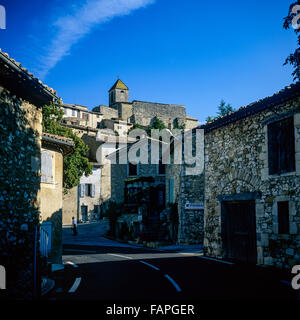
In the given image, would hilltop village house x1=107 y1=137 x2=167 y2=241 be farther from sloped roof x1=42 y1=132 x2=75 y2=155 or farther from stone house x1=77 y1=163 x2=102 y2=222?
sloped roof x1=42 y1=132 x2=75 y2=155

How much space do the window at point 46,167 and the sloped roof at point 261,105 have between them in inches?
287

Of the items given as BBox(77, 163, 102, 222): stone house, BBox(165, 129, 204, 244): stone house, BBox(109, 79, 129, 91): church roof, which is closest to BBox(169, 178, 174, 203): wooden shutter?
BBox(165, 129, 204, 244): stone house

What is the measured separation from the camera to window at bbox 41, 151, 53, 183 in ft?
50.4

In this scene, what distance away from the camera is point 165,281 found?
422 inches

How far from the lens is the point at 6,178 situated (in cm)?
898

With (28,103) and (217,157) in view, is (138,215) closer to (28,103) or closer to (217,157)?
(217,157)

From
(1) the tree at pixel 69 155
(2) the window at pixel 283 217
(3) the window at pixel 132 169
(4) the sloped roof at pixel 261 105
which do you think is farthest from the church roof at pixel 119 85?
(2) the window at pixel 283 217

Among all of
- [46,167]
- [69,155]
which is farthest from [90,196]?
[46,167]

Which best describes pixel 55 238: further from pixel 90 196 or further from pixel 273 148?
pixel 90 196

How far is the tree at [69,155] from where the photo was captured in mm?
31875

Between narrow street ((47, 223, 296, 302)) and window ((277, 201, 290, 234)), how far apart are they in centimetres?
150

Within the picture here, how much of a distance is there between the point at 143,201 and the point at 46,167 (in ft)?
52.9
